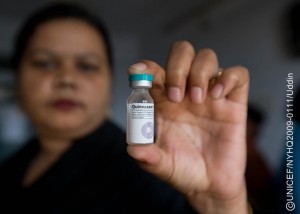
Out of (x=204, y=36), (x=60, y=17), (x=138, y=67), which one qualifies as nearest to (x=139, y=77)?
(x=138, y=67)

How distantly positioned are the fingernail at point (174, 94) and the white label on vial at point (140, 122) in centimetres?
4

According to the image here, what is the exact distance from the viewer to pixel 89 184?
58 centimetres

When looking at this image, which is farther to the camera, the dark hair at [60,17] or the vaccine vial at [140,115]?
the dark hair at [60,17]

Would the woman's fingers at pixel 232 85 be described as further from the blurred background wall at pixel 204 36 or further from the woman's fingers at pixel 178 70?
the blurred background wall at pixel 204 36

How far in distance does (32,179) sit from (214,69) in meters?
0.49

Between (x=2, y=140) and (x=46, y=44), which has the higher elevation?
(x=46, y=44)

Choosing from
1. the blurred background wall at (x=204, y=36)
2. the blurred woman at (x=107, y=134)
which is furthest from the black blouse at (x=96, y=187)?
the blurred background wall at (x=204, y=36)

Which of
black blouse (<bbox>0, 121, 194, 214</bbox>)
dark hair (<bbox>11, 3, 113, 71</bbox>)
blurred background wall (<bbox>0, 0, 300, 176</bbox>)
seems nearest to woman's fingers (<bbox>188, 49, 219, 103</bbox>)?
black blouse (<bbox>0, 121, 194, 214</bbox>)

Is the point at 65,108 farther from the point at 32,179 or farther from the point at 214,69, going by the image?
the point at 214,69

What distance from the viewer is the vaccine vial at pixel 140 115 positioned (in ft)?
1.15

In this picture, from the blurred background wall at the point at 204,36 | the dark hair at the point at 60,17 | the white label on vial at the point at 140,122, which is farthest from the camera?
the blurred background wall at the point at 204,36

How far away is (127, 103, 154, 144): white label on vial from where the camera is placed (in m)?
0.35

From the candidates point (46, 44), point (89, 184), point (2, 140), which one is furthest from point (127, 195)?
point (2, 140)

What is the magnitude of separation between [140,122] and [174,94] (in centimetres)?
6
